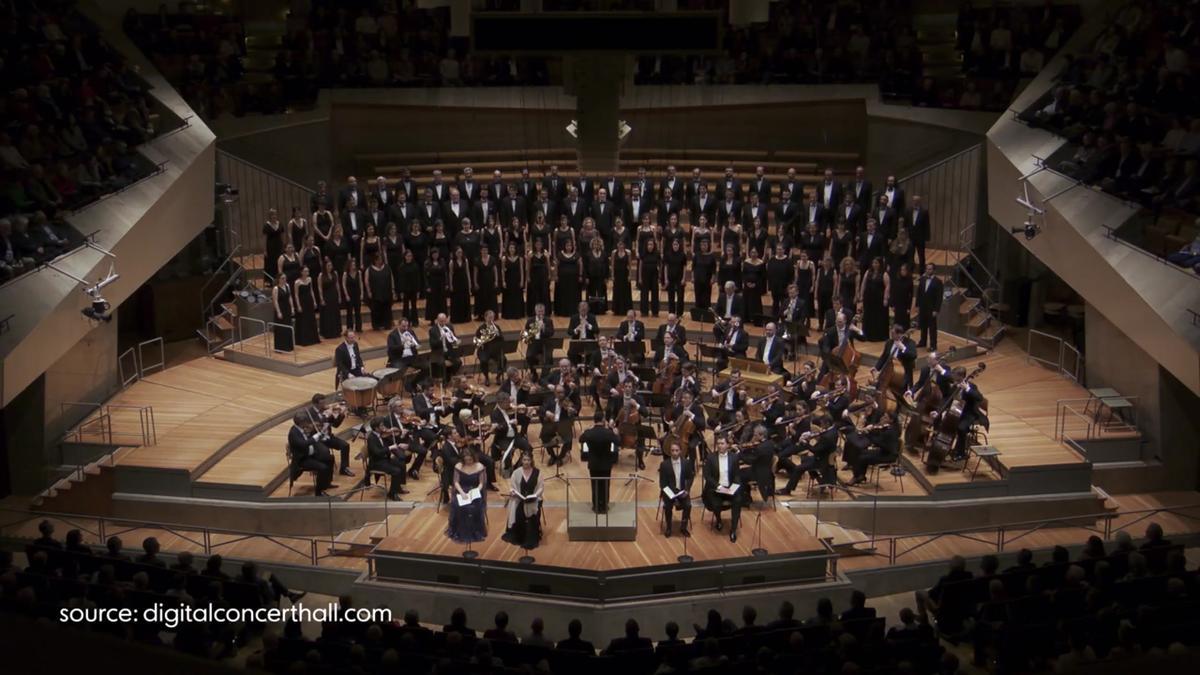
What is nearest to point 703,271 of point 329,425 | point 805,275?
point 805,275

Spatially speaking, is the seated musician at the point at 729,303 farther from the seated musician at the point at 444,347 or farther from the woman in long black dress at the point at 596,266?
the seated musician at the point at 444,347

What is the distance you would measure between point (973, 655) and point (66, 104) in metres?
12.6

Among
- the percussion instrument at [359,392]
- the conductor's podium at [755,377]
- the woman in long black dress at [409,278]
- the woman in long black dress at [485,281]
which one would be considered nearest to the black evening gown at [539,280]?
the woman in long black dress at [485,281]

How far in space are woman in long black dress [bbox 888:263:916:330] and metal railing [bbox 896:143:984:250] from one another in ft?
8.70

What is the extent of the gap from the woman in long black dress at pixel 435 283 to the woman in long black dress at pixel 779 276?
14.5ft

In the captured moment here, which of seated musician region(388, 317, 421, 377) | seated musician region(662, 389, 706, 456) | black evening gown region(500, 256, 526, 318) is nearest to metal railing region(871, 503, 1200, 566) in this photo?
seated musician region(662, 389, 706, 456)

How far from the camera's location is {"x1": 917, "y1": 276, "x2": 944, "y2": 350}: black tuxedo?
1652cm

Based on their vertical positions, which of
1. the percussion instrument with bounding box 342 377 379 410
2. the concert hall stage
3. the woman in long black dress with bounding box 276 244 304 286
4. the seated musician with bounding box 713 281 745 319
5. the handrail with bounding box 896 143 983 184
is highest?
the handrail with bounding box 896 143 983 184

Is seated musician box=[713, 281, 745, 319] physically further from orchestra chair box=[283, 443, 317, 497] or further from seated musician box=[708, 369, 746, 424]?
orchestra chair box=[283, 443, 317, 497]

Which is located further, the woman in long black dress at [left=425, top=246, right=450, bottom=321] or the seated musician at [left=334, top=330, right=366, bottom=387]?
the woman in long black dress at [left=425, top=246, right=450, bottom=321]

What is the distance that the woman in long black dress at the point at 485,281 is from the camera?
1773cm

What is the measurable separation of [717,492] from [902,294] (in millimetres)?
5419

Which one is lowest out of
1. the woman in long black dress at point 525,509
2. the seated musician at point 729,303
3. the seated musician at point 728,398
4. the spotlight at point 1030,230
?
the woman in long black dress at point 525,509

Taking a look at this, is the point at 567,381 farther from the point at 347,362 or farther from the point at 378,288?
the point at 378,288
